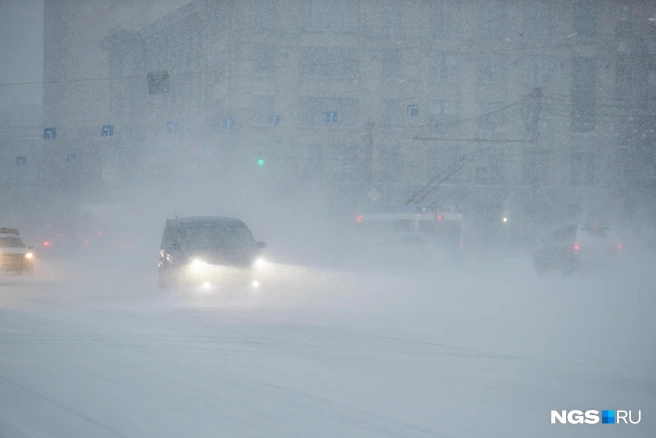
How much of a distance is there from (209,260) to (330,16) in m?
41.7

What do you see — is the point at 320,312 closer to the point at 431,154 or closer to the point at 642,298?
the point at 642,298

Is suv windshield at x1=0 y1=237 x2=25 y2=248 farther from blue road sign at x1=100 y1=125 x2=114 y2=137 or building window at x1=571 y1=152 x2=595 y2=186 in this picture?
building window at x1=571 y1=152 x2=595 y2=186

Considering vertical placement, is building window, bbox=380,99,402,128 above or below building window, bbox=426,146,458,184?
above

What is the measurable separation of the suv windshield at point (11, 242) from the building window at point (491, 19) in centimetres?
4087

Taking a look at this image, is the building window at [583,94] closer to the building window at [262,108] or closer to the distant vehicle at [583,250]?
the building window at [262,108]

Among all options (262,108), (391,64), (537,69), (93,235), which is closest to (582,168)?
(537,69)

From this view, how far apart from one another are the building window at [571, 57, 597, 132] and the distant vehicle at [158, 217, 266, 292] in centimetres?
4388

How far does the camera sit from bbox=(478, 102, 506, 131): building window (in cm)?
5766

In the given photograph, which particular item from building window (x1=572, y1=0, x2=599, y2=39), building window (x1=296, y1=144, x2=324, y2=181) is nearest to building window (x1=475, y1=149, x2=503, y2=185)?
building window (x1=572, y1=0, x2=599, y2=39)

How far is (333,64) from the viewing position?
56.0 meters

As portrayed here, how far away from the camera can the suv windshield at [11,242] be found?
2348 cm

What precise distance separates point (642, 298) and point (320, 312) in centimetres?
718

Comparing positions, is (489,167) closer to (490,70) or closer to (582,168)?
(582,168)

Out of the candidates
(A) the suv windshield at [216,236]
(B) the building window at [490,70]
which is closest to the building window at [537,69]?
(B) the building window at [490,70]
